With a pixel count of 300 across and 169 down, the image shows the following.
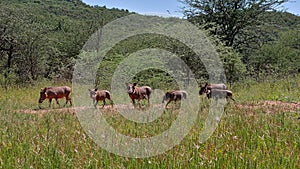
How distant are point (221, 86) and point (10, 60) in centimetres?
1898

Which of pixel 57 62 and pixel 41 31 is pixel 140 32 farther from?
pixel 57 62

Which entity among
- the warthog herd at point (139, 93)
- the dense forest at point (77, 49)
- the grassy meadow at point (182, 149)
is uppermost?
the dense forest at point (77, 49)

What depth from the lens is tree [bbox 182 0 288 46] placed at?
2788 centimetres

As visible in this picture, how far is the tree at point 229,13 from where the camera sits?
91.5ft

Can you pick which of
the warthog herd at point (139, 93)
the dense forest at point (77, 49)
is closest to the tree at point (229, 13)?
the dense forest at point (77, 49)

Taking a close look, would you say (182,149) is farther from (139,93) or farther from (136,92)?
(139,93)

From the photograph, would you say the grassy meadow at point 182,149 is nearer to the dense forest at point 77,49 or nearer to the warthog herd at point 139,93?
the warthog herd at point 139,93

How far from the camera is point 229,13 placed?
91.9 feet

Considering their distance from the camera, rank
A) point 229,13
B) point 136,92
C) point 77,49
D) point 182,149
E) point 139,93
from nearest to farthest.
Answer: point 182,149 < point 136,92 < point 139,93 < point 229,13 < point 77,49

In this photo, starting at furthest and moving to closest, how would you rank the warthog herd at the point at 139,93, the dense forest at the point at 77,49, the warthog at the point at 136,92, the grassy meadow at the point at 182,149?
the dense forest at the point at 77,49, the warthog at the point at 136,92, the warthog herd at the point at 139,93, the grassy meadow at the point at 182,149

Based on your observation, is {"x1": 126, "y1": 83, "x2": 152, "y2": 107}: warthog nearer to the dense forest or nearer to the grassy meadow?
the grassy meadow

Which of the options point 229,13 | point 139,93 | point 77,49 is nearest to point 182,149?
point 139,93

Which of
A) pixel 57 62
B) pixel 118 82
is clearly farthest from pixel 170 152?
pixel 57 62

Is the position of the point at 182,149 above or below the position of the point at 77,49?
below
